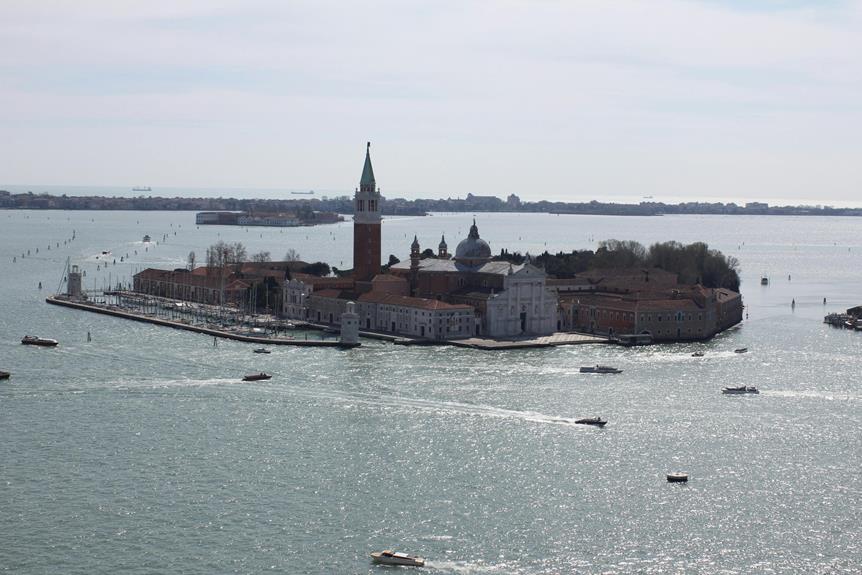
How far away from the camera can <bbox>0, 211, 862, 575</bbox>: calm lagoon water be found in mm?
17781

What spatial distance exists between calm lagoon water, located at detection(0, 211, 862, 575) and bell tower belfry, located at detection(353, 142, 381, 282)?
777cm

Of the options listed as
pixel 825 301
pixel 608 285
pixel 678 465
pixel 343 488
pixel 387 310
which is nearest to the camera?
pixel 343 488

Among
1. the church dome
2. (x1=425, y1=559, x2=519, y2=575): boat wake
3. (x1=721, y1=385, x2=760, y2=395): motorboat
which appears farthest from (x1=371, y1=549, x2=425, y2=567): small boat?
the church dome

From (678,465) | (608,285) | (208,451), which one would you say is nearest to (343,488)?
(208,451)

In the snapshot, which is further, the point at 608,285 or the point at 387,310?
the point at 608,285

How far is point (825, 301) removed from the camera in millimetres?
56969

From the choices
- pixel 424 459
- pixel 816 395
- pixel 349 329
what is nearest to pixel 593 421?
pixel 424 459

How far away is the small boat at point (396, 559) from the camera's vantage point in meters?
17.0

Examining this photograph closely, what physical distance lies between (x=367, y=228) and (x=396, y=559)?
94.4 ft

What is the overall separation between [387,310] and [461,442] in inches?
Result: 682

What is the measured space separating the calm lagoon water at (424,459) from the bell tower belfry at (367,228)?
7.77 metres

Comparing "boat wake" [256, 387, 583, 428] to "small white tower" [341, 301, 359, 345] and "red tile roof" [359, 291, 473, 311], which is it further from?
"red tile roof" [359, 291, 473, 311]

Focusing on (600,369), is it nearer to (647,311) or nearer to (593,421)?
(593,421)

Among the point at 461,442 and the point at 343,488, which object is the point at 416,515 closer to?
the point at 343,488
